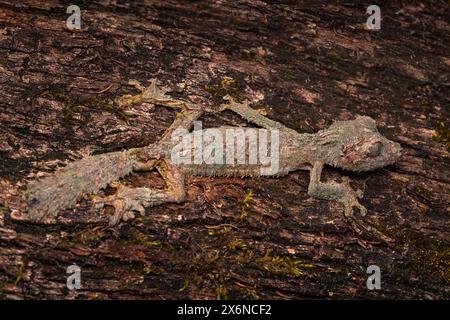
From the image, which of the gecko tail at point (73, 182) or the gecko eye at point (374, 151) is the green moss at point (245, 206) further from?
the gecko eye at point (374, 151)

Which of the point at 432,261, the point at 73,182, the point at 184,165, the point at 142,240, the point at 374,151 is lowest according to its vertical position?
the point at 432,261

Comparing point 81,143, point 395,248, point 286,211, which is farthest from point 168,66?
point 395,248

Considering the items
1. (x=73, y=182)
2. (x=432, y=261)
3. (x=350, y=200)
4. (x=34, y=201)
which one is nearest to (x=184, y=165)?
(x=73, y=182)

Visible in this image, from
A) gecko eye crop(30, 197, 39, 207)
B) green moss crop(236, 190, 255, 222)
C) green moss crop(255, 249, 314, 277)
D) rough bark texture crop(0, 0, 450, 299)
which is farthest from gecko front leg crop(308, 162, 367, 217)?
gecko eye crop(30, 197, 39, 207)

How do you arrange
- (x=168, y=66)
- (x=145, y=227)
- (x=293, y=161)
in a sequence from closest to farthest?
(x=145, y=227) → (x=293, y=161) → (x=168, y=66)

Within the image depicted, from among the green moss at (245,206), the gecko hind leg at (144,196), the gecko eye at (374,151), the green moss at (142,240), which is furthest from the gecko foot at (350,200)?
the green moss at (142,240)

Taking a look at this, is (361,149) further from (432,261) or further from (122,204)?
(122,204)

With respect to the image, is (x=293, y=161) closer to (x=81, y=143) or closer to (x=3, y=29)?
(x=81, y=143)
